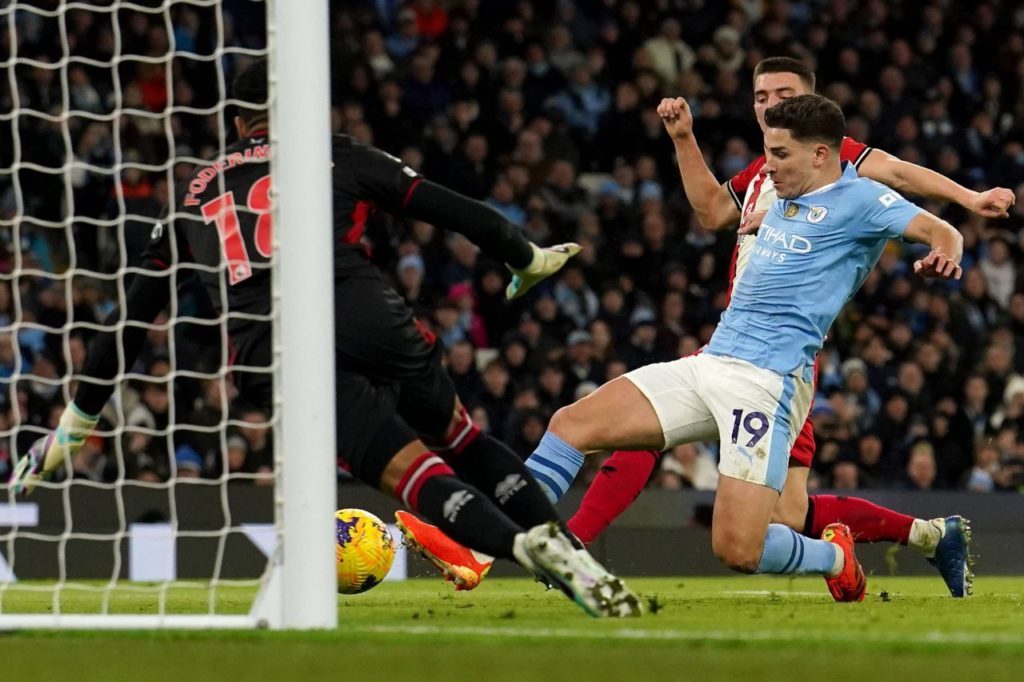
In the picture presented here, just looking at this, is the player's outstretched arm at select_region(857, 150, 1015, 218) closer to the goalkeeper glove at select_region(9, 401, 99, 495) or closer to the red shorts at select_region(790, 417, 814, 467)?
the red shorts at select_region(790, 417, 814, 467)

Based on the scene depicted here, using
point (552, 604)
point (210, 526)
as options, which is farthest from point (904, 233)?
point (210, 526)

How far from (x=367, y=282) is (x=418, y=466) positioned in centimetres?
61

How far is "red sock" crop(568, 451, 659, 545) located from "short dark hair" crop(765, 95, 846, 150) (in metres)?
Answer: 1.44

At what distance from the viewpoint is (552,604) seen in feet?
19.4

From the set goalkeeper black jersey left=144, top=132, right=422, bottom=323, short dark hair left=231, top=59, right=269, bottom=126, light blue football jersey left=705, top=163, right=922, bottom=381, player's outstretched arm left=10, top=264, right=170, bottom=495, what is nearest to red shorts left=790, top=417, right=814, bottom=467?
light blue football jersey left=705, top=163, right=922, bottom=381

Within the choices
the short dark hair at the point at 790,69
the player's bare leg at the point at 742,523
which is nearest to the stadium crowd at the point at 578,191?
the short dark hair at the point at 790,69

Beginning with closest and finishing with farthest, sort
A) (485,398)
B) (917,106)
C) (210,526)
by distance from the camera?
(210,526) < (485,398) < (917,106)

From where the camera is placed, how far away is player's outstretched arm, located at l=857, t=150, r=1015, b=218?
5.46 m

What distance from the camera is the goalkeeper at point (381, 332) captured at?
188 inches

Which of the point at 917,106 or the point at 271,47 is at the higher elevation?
the point at 917,106

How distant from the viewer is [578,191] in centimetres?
1327

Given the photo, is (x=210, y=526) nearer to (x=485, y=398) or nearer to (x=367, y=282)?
(x=485, y=398)

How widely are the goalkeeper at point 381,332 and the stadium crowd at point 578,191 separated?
210 inches

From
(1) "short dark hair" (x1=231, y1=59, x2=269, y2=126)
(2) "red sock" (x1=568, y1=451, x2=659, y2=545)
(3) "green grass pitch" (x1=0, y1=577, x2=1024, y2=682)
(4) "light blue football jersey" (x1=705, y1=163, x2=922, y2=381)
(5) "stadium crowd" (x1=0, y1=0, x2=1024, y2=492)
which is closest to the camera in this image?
(3) "green grass pitch" (x1=0, y1=577, x2=1024, y2=682)
